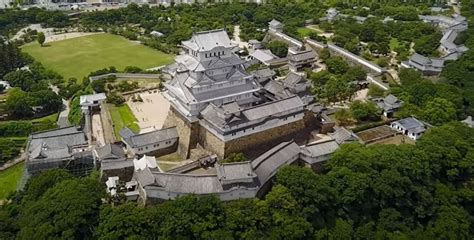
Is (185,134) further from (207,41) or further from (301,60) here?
(301,60)

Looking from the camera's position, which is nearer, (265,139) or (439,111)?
(265,139)

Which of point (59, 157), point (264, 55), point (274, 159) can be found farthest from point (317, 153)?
point (264, 55)

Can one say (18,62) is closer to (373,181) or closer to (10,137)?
(10,137)

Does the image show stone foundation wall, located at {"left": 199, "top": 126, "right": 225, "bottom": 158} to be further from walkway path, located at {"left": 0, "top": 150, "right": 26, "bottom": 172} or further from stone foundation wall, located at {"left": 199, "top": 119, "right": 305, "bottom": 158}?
walkway path, located at {"left": 0, "top": 150, "right": 26, "bottom": 172}

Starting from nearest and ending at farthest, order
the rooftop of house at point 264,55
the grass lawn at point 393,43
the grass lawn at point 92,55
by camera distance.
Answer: the rooftop of house at point 264,55, the grass lawn at point 393,43, the grass lawn at point 92,55

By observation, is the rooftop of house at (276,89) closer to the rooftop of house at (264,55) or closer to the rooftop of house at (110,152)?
the rooftop of house at (110,152)

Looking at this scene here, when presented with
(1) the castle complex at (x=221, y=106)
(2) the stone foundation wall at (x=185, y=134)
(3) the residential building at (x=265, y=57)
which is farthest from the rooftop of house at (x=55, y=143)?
(3) the residential building at (x=265, y=57)
